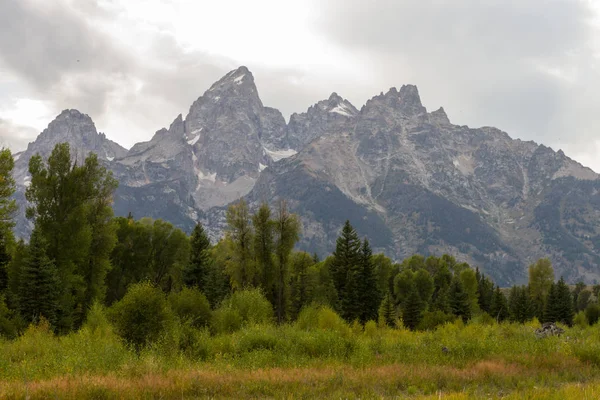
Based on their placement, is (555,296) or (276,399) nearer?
(276,399)

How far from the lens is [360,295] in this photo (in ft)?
194

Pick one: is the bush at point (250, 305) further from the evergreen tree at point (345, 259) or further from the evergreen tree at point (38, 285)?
the evergreen tree at point (345, 259)

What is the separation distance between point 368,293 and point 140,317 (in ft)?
140

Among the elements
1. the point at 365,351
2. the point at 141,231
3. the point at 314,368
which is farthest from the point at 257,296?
the point at 141,231

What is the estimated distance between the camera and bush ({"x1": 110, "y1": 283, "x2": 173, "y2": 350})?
21172mm

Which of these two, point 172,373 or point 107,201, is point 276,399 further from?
point 107,201

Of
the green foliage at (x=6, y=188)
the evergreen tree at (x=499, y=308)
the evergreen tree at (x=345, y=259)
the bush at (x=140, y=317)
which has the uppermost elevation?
the green foliage at (x=6, y=188)

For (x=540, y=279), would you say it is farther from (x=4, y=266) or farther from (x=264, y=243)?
(x=4, y=266)

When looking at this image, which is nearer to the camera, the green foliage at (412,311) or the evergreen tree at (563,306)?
the green foliage at (412,311)

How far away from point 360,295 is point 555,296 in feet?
140

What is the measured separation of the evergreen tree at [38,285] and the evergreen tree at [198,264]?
16946mm

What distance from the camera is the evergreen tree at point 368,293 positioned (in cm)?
5869

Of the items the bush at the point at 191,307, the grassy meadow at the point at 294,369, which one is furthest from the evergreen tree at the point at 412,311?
the grassy meadow at the point at 294,369

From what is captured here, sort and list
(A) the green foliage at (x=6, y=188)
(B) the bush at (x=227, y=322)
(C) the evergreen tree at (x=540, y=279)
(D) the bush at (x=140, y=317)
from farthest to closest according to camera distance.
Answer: (C) the evergreen tree at (x=540, y=279), (A) the green foliage at (x=6, y=188), (B) the bush at (x=227, y=322), (D) the bush at (x=140, y=317)
